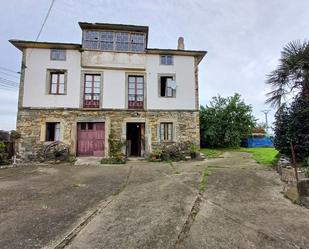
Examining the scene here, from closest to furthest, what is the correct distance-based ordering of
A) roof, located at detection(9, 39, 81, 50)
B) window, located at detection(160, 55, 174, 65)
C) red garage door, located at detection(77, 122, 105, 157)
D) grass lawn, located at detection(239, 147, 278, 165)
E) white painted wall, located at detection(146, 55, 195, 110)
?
1. grass lawn, located at detection(239, 147, 278, 165)
2. roof, located at detection(9, 39, 81, 50)
3. red garage door, located at detection(77, 122, 105, 157)
4. white painted wall, located at detection(146, 55, 195, 110)
5. window, located at detection(160, 55, 174, 65)

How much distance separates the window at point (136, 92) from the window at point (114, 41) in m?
1.98

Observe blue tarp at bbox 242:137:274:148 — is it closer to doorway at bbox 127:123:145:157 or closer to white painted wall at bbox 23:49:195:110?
white painted wall at bbox 23:49:195:110

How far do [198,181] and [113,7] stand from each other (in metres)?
6.83

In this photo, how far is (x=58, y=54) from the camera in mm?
12188

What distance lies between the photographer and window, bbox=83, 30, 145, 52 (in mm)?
12367

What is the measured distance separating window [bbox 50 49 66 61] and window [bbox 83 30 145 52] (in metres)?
1.45

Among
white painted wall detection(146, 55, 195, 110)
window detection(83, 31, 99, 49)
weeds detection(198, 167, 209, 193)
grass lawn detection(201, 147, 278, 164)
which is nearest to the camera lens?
weeds detection(198, 167, 209, 193)

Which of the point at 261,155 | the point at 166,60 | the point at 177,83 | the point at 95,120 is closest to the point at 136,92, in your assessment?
the point at 177,83

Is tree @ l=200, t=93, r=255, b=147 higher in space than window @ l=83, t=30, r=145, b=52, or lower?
lower

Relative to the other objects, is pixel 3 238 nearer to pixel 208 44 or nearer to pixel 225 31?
pixel 225 31

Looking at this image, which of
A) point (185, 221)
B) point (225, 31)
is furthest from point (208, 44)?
point (185, 221)

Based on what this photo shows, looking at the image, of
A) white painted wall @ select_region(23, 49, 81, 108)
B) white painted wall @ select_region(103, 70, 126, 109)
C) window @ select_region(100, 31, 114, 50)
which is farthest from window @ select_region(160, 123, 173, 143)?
window @ select_region(100, 31, 114, 50)

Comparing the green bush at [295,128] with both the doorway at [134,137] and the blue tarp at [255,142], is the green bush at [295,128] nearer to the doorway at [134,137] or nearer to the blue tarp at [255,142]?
the doorway at [134,137]

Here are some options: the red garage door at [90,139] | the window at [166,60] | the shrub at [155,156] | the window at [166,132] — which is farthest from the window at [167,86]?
the red garage door at [90,139]
